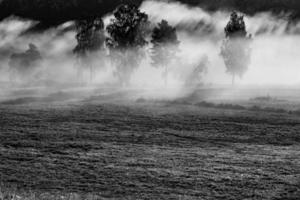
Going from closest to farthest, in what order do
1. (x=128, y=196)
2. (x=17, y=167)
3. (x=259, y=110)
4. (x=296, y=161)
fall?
(x=128, y=196), (x=17, y=167), (x=296, y=161), (x=259, y=110)

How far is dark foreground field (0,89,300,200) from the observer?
21.9m

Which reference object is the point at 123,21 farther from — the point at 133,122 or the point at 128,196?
the point at 128,196

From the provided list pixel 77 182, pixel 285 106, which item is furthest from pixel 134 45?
pixel 77 182

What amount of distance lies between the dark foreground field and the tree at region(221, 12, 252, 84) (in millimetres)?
45703

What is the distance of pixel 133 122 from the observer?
144ft

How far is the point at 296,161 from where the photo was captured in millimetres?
27719

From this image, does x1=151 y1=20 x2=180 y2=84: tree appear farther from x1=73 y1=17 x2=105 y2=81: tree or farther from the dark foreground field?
the dark foreground field

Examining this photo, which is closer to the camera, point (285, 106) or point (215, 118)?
point (215, 118)

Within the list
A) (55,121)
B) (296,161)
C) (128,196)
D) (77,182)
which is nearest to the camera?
(128,196)

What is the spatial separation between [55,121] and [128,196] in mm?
24916

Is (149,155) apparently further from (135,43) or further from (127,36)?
(127,36)

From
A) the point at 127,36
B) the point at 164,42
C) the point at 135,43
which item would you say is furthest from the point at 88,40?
the point at 135,43

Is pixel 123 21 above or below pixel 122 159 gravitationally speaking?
above

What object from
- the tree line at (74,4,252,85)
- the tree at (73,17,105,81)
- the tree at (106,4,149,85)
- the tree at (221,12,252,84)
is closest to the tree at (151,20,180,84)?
the tree line at (74,4,252,85)
